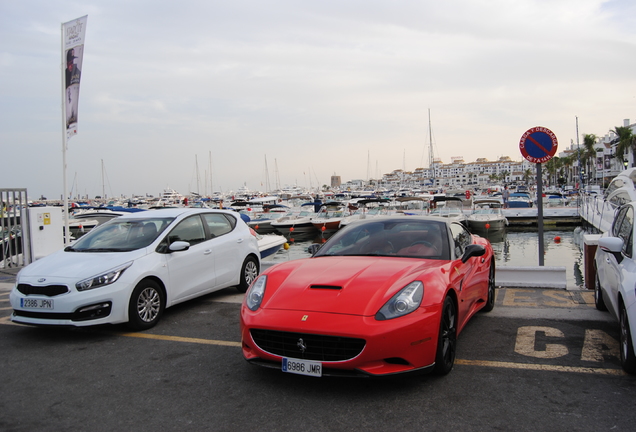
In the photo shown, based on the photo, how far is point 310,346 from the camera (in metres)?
3.98

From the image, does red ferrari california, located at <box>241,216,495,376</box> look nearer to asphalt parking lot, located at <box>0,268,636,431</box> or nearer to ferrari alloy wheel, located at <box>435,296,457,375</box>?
ferrari alloy wheel, located at <box>435,296,457,375</box>

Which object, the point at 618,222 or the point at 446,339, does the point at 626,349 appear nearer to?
the point at 446,339

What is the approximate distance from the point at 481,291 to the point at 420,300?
229 centimetres

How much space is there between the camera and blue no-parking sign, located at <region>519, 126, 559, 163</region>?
868 cm

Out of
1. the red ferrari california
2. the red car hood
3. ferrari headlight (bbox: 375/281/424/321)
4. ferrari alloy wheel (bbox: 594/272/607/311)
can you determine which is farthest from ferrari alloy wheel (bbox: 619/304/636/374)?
ferrari alloy wheel (bbox: 594/272/607/311)

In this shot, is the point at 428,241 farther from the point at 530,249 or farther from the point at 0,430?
the point at 530,249

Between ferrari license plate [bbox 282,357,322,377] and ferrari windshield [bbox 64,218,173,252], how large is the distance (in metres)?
3.49

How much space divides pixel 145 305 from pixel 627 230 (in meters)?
5.64

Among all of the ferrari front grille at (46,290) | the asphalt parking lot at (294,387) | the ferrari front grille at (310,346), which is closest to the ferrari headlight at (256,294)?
the ferrari front grille at (310,346)

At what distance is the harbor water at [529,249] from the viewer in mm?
22467

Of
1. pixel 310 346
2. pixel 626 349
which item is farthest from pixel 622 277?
pixel 310 346

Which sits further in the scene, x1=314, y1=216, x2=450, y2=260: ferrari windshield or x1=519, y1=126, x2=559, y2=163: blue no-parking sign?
x1=519, y1=126, x2=559, y2=163: blue no-parking sign

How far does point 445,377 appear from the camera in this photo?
4.39m

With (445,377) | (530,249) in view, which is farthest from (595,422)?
(530,249)
